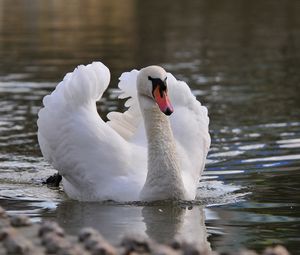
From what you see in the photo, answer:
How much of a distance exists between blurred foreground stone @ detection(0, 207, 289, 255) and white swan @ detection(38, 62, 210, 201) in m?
2.98

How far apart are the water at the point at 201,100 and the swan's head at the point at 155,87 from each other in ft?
3.41

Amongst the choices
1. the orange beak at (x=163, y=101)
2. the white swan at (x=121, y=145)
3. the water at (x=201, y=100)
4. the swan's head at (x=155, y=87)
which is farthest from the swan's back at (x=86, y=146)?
the orange beak at (x=163, y=101)

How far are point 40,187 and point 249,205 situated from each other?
2.68 meters

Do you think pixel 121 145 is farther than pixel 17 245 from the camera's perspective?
Yes

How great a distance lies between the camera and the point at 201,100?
19.3 m

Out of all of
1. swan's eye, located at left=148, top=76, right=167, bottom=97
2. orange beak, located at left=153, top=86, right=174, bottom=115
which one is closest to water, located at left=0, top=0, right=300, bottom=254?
orange beak, located at left=153, top=86, right=174, bottom=115

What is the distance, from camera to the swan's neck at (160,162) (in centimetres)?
1102

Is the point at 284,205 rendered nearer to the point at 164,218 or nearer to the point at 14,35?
the point at 164,218

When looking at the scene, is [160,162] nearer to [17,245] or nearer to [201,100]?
[17,245]

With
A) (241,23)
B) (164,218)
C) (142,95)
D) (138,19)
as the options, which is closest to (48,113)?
(142,95)

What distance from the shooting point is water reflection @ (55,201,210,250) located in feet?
31.4

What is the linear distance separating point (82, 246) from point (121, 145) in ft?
13.0

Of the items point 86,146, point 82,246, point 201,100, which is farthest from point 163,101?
point 201,100

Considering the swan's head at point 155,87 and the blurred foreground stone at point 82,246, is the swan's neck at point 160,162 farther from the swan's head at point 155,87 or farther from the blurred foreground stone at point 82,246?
the blurred foreground stone at point 82,246
